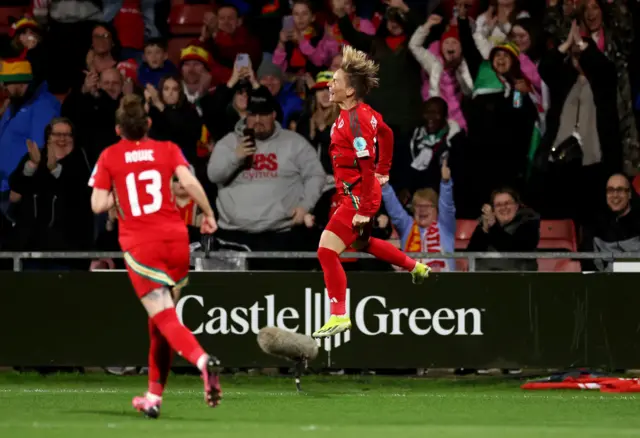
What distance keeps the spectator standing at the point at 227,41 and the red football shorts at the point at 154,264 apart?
7370 millimetres

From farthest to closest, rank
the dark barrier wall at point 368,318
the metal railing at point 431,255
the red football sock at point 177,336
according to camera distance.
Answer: the dark barrier wall at point 368,318 < the metal railing at point 431,255 < the red football sock at point 177,336

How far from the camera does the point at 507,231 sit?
13312 mm

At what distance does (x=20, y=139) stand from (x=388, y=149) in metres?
6.13

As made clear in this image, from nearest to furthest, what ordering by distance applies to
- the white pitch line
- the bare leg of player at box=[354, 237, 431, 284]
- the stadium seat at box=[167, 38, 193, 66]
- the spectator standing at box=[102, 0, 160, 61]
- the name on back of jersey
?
the name on back of jersey, the bare leg of player at box=[354, 237, 431, 284], the white pitch line, the spectator standing at box=[102, 0, 160, 61], the stadium seat at box=[167, 38, 193, 66]

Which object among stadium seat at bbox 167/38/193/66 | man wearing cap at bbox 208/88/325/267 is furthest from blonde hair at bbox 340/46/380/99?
stadium seat at bbox 167/38/193/66

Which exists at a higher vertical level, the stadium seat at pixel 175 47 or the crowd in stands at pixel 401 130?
the stadium seat at pixel 175 47

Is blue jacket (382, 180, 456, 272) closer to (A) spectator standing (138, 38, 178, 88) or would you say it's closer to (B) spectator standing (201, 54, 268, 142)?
(B) spectator standing (201, 54, 268, 142)

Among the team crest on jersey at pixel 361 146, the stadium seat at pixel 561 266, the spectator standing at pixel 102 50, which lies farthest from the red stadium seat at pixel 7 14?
the team crest on jersey at pixel 361 146

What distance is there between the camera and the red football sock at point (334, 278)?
10.6 m

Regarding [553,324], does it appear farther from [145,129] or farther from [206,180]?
[145,129]

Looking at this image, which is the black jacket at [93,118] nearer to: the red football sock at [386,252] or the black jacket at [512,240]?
the black jacket at [512,240]

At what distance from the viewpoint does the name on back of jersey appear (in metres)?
8.47

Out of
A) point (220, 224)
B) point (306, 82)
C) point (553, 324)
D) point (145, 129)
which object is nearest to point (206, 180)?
point (220, 224)

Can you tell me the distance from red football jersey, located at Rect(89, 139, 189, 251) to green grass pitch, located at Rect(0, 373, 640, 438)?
4.06ft
